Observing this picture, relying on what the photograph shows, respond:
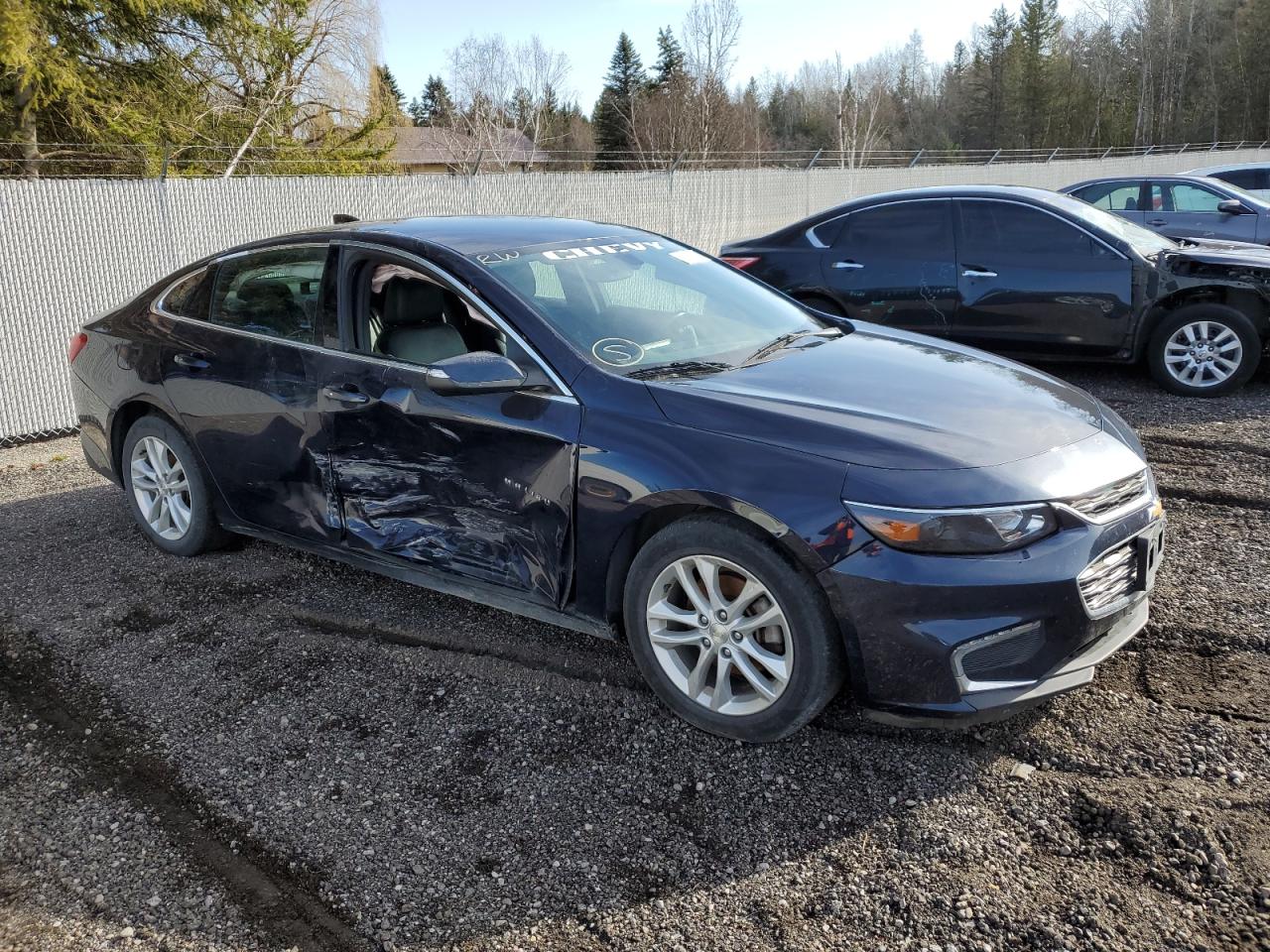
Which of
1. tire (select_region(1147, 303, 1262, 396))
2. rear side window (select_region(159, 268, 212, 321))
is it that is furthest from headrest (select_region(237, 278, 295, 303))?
tire (select_region(1147, 303, 1262, 396))

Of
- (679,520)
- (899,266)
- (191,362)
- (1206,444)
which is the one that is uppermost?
(899,266)

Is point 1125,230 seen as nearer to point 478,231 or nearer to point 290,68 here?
point 478,231

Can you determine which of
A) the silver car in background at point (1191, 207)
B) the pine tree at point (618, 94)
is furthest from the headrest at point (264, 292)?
the pine tree at point (618, 94)

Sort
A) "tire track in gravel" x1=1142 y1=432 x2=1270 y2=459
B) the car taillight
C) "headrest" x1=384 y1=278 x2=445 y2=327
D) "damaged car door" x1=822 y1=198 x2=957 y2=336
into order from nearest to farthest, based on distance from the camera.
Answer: "headrest" x1=384 y1=278 x2=445 y2=327 < the car taillight < "tire track in gravel" x1=1142 y1=432 x2=1270 y2=459 < "damaged car door" x1=822 y1=198 x2=957 y2=336

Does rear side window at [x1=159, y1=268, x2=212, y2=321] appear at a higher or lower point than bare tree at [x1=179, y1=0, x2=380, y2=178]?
lower

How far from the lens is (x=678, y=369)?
3.62 meters

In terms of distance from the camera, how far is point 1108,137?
6644cm

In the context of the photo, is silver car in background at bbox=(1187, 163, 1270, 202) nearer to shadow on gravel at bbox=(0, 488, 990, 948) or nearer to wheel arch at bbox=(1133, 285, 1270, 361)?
wheel arch at bbox=(1133, 285, 1270, 361)

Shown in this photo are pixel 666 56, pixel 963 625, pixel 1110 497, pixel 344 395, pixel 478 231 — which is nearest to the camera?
pixel 963 625

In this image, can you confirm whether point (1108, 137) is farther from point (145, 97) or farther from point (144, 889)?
point (144, 889)

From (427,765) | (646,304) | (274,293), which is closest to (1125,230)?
(646,304)

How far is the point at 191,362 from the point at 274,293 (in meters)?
0.59

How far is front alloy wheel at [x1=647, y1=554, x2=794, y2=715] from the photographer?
3.08 m

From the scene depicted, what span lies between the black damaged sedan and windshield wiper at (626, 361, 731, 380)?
0.01 meters
